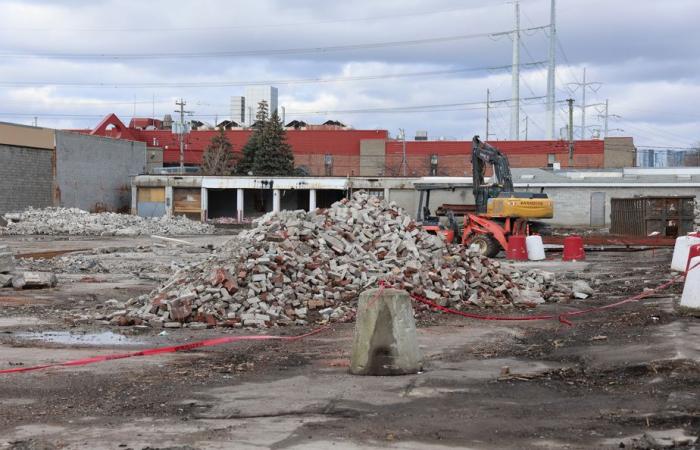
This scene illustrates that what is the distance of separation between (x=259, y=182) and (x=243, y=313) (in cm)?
5675

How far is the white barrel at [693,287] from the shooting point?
12984mm

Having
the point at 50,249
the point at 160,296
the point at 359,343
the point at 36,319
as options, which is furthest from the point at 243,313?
the point at 50,249

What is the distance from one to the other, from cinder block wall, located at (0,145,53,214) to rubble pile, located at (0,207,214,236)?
5.57 ft

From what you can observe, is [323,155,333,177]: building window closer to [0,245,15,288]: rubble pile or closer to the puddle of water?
[0,245,15,288]: rubble pile

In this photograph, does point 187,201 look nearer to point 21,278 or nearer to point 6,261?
point 6,261

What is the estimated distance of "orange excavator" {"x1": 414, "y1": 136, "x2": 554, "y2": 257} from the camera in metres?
31.0

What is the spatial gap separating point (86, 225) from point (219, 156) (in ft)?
127

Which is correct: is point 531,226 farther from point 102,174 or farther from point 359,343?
point 102,174

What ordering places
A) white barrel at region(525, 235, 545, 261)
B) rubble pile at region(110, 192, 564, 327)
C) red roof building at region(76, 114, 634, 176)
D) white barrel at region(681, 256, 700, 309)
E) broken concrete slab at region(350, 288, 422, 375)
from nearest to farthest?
broken concrete slab at region(350, 288, 422, 375), white barrel at region(681, 256, 700, 309), rubble pile at region(110, 192, 564, 327), white barrel at region(525, 235, 545, 261), red roof building at region(76, 114, 634, 176)

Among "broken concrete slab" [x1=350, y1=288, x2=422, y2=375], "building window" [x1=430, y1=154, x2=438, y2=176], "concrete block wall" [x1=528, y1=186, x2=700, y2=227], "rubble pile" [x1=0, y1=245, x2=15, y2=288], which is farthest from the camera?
"building window" [x1=430, y1=154, x2=438, y2=176]

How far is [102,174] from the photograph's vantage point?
70688 mm

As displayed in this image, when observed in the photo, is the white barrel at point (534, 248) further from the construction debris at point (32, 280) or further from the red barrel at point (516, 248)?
the construction debris at point (32, 280)

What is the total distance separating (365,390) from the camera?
881cm

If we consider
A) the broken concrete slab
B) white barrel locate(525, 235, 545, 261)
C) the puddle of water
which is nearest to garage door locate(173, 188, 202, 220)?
white barrel locate(525, 235, 545, 261)
